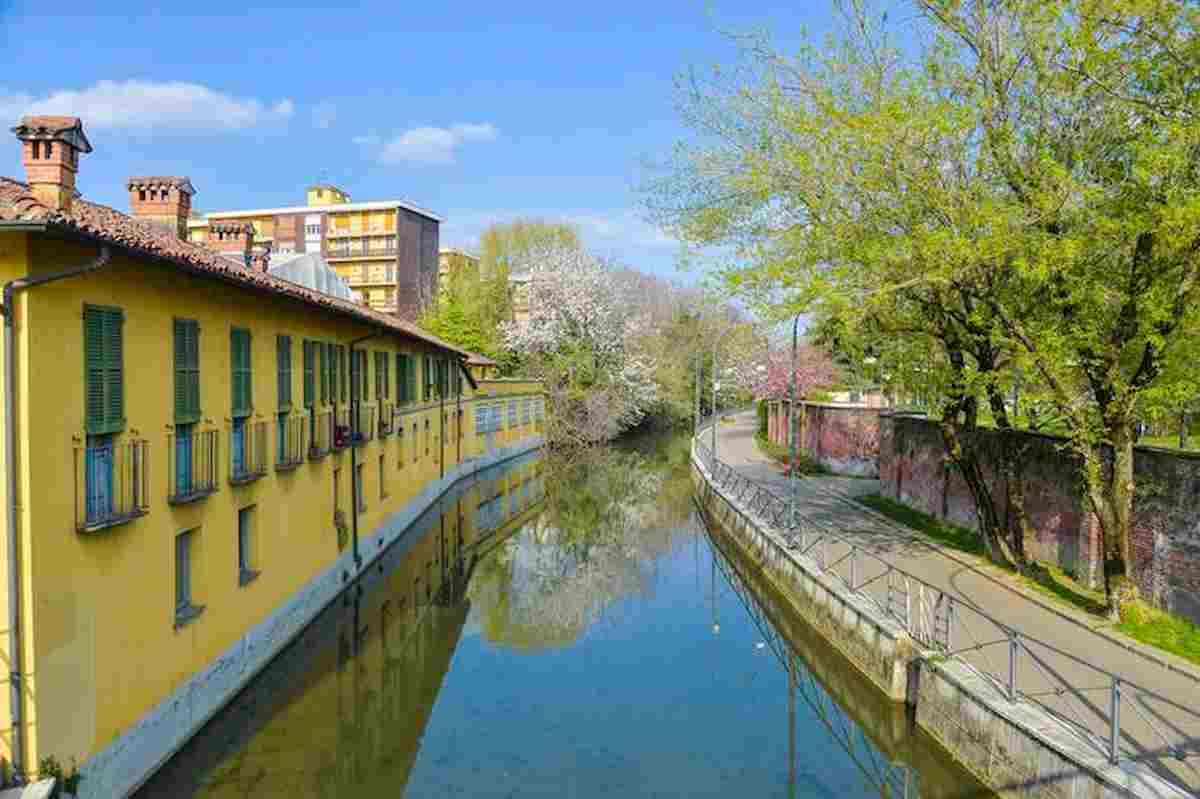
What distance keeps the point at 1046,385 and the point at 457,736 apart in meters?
9.82

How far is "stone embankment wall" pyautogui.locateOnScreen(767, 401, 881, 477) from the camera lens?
32844mm

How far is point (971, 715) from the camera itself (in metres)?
10.5

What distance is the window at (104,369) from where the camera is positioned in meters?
8.80

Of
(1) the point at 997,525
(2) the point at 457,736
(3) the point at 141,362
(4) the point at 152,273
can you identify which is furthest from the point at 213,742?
(1) the point at 997,525

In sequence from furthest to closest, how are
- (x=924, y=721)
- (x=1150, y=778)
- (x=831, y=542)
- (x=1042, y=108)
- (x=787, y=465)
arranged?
(x=787, y=465)
(x=831, y=542)
(x=1042, y=108)
(x=924, y=721)
(x=1150, y=778)

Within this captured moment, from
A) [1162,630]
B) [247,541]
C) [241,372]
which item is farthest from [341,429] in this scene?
[1162,630]

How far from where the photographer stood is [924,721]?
A: 465 inches

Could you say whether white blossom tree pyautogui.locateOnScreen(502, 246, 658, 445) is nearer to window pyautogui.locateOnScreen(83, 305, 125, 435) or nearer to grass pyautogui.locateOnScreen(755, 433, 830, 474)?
grass pyautogui.locateOnScreen(755, 433, 830, 474)

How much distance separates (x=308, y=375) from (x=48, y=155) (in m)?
7.86

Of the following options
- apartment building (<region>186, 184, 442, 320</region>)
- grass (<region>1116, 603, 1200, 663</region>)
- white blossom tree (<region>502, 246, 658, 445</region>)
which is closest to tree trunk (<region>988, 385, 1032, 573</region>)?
grass (<region>1116, 603, 1200, 663</region>)

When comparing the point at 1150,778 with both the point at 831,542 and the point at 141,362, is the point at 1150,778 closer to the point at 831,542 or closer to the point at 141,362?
the point at 141,362

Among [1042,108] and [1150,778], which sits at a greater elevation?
[1042,108]

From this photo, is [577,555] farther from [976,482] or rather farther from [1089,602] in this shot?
[1089,602]

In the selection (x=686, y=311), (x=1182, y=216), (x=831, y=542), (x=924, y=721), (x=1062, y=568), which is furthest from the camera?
(x=686, y=311)
